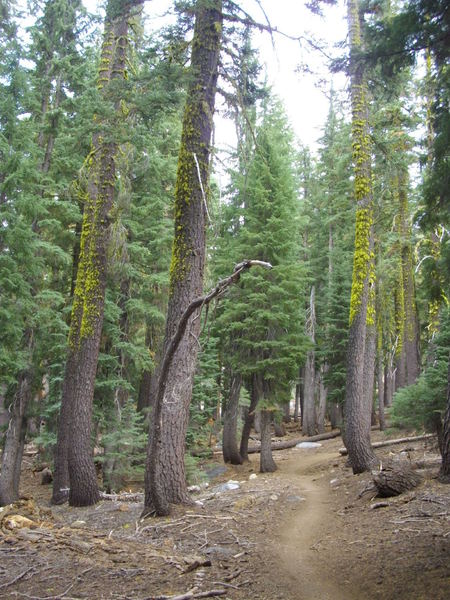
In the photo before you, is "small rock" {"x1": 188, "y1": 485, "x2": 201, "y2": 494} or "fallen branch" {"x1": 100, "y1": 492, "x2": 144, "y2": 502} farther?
"small rock" {"x1": 188, "y1": 485, "x2": 201, "y2": 494}

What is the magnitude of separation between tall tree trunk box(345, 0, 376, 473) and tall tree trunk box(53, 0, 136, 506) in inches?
234

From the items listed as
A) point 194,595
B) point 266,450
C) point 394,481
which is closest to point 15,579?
point 194,595

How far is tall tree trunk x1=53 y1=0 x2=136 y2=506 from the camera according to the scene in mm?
10039

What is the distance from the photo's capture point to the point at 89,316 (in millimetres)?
10641

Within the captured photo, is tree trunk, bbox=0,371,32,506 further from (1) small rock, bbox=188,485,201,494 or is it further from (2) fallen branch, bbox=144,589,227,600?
(2) fallen branch, bbox=144,589,227,600

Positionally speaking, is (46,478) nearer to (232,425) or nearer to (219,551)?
(232,425)

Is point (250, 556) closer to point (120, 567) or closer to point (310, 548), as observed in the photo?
point (310, 548)

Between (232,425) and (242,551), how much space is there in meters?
11.7

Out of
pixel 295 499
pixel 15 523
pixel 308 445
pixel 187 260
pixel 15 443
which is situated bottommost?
pixel 308 445

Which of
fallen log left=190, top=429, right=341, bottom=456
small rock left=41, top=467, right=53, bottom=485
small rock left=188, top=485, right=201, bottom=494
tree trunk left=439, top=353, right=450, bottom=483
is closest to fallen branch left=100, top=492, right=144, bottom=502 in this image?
small rock left=188, top=485, right=201, bottom=494

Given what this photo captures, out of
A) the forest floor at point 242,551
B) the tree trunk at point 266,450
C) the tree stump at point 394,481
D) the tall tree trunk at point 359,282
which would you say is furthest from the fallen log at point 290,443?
the tree stump at point 394,481

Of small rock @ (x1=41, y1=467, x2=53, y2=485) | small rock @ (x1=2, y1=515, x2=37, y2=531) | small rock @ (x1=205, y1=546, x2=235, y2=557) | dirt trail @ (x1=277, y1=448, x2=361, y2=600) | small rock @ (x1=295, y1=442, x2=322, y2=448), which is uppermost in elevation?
small rock @ (x1=2, y1=515, x2=37, y2=531)

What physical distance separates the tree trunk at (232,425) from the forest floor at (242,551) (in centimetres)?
797

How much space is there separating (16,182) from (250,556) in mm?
9084
